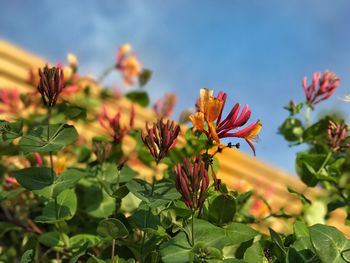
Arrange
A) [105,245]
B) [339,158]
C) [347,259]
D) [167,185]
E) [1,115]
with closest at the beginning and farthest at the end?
[347,259] < [167,185] < [105,245] < [339,158] < [1,115]

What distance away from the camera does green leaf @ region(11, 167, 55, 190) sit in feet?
2.95

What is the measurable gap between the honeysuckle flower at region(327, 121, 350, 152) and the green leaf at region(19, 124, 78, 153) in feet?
1.71

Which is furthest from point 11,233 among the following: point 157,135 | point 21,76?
point 21,76

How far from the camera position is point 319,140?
132cm

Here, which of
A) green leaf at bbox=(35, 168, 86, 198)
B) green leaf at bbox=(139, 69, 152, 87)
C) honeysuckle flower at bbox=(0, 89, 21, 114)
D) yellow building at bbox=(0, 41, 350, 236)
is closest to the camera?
green leaf at bbox=(35, 168, 86, 198)

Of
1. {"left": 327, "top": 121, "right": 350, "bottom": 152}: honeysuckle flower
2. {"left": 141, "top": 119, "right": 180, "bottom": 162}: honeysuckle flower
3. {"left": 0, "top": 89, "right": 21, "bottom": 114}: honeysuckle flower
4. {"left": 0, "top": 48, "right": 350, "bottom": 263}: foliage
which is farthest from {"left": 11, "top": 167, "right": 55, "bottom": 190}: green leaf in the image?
{"left": 0, "top": 89, "right": 21, "bottom": 114}: honeysuckle flower

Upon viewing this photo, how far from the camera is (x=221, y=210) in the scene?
0.91 metres

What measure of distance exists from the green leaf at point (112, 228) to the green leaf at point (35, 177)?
0.19 m

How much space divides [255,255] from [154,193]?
18 centimetres

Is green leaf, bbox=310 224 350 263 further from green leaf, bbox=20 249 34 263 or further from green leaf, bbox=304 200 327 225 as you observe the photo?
green leaf, bbox=304 200 327 225

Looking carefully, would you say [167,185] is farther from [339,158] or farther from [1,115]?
[1,115]

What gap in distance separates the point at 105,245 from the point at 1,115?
4.26 ft

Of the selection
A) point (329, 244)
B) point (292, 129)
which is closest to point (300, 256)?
point (329, 244)

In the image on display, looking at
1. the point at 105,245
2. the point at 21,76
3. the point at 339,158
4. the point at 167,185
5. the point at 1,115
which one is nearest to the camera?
the point at 167,185
